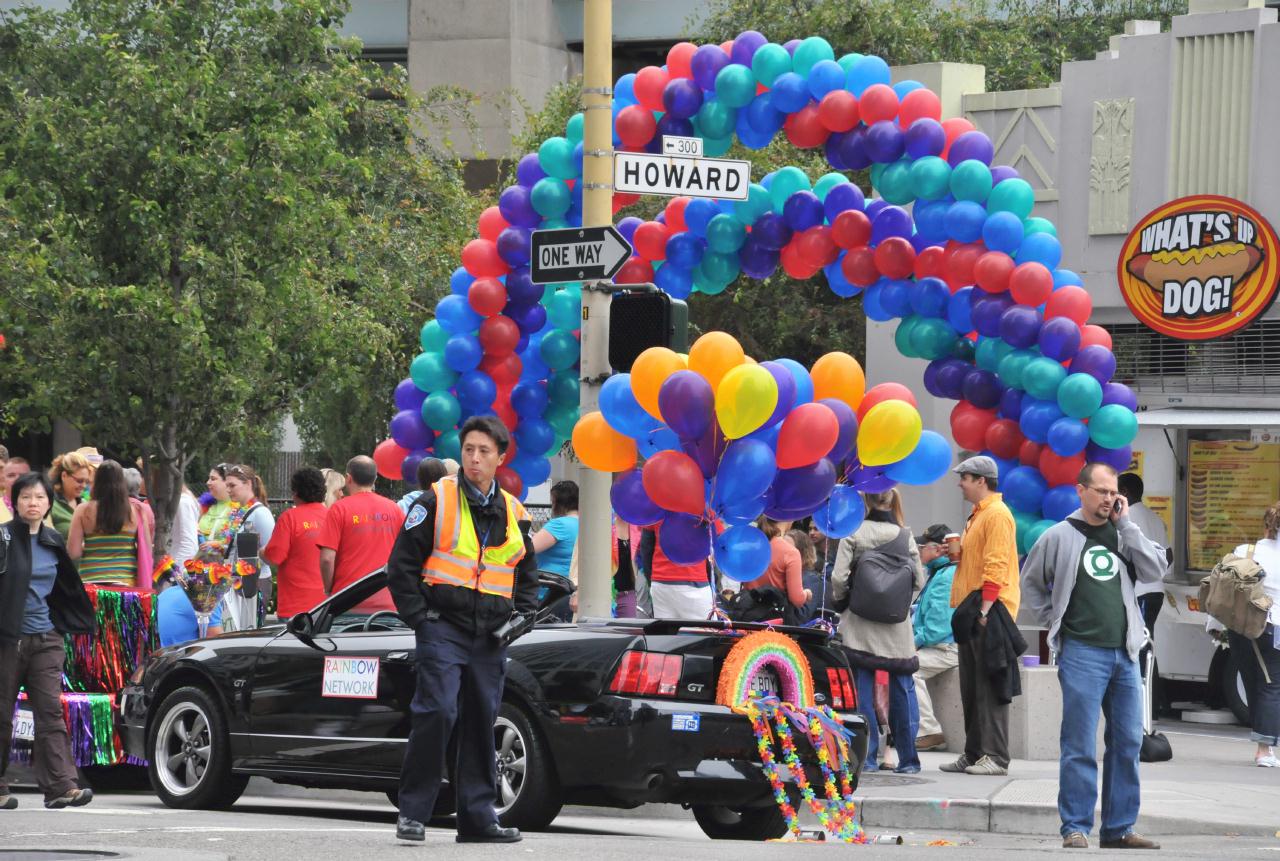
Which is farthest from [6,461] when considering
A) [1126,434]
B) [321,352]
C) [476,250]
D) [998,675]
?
[321,352]

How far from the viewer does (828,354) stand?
14023 mm

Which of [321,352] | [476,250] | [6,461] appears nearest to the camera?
[6,461]

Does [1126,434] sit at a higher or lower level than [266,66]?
lower

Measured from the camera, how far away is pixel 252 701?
1077cm

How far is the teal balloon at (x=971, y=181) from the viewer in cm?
1516

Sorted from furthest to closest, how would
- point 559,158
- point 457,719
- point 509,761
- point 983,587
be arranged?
point 559,158
point 983,587
point 509,761
point 457,719

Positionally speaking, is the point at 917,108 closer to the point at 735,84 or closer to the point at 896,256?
the point at 896,256

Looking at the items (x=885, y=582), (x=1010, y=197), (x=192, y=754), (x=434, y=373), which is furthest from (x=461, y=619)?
(x=434, y=373)

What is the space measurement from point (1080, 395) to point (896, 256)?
1.89 metres

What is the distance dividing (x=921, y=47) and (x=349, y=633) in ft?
67.0

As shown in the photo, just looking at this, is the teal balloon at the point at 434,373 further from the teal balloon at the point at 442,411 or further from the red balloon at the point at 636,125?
the red balloon at the point at 636,125

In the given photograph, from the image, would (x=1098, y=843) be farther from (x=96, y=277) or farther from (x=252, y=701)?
(x=96, y=277)

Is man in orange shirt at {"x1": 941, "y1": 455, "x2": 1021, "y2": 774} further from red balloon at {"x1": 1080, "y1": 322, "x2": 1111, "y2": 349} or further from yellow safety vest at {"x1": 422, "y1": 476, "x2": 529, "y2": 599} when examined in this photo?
yellow safety vest at {"x1": 422, "y1": 476, "x2": 529, "y2": 599}

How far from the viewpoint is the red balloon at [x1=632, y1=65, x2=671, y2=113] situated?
640 inches
